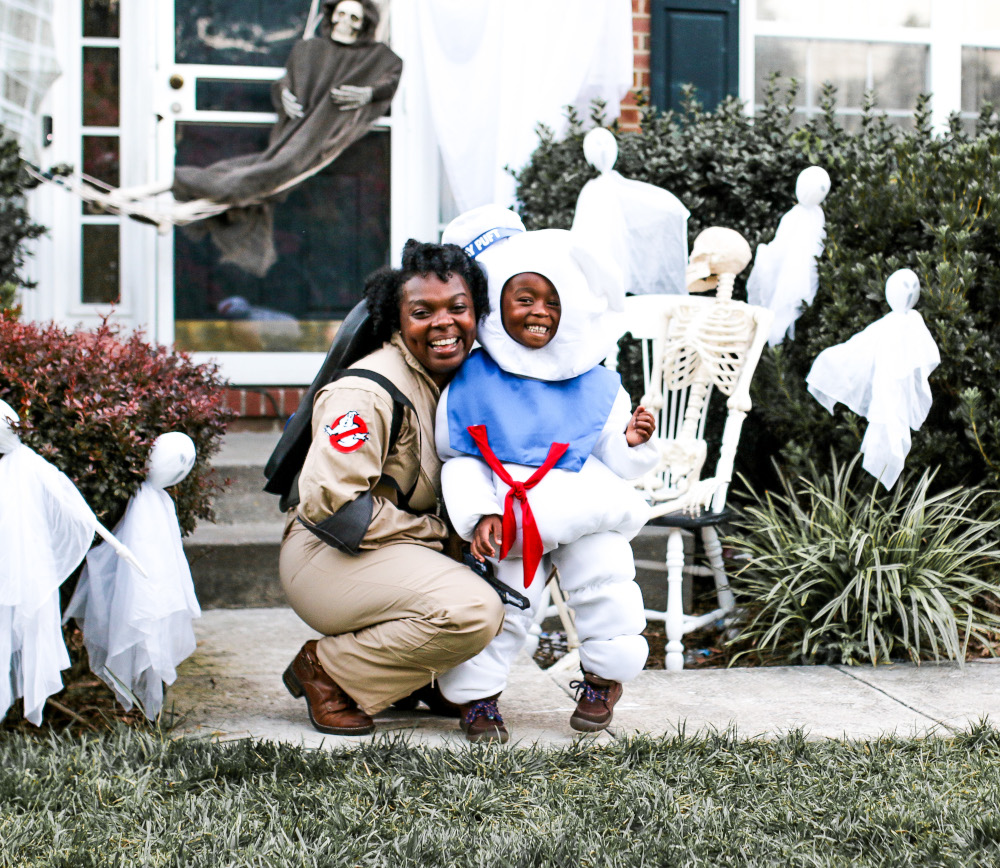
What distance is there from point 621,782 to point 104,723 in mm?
1356

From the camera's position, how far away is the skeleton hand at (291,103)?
5.63 m

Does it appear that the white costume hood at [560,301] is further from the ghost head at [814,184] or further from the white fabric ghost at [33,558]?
the ghost head at [814,184]

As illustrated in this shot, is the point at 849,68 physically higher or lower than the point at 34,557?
higher

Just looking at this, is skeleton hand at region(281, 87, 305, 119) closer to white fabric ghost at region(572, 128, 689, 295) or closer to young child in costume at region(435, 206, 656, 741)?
white fabric ghost at region(572, 128, 689, 295)

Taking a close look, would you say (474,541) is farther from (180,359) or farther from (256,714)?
(180,359)

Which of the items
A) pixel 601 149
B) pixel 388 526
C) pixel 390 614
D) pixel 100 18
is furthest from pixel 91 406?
pixel 100 18

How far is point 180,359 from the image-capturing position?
3.59 metres

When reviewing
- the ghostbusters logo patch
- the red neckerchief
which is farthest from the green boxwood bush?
the ghostbusters logo patch

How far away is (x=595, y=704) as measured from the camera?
2846mm

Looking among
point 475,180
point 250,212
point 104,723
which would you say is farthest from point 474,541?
point 250,212

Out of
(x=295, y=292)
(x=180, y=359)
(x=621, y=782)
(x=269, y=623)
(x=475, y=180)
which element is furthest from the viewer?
(x=295, y=292)

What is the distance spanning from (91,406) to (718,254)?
7.47 ft

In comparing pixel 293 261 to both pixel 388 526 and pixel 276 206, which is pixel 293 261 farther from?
pixel 388 526

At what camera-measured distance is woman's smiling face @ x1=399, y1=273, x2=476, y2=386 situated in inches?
109
